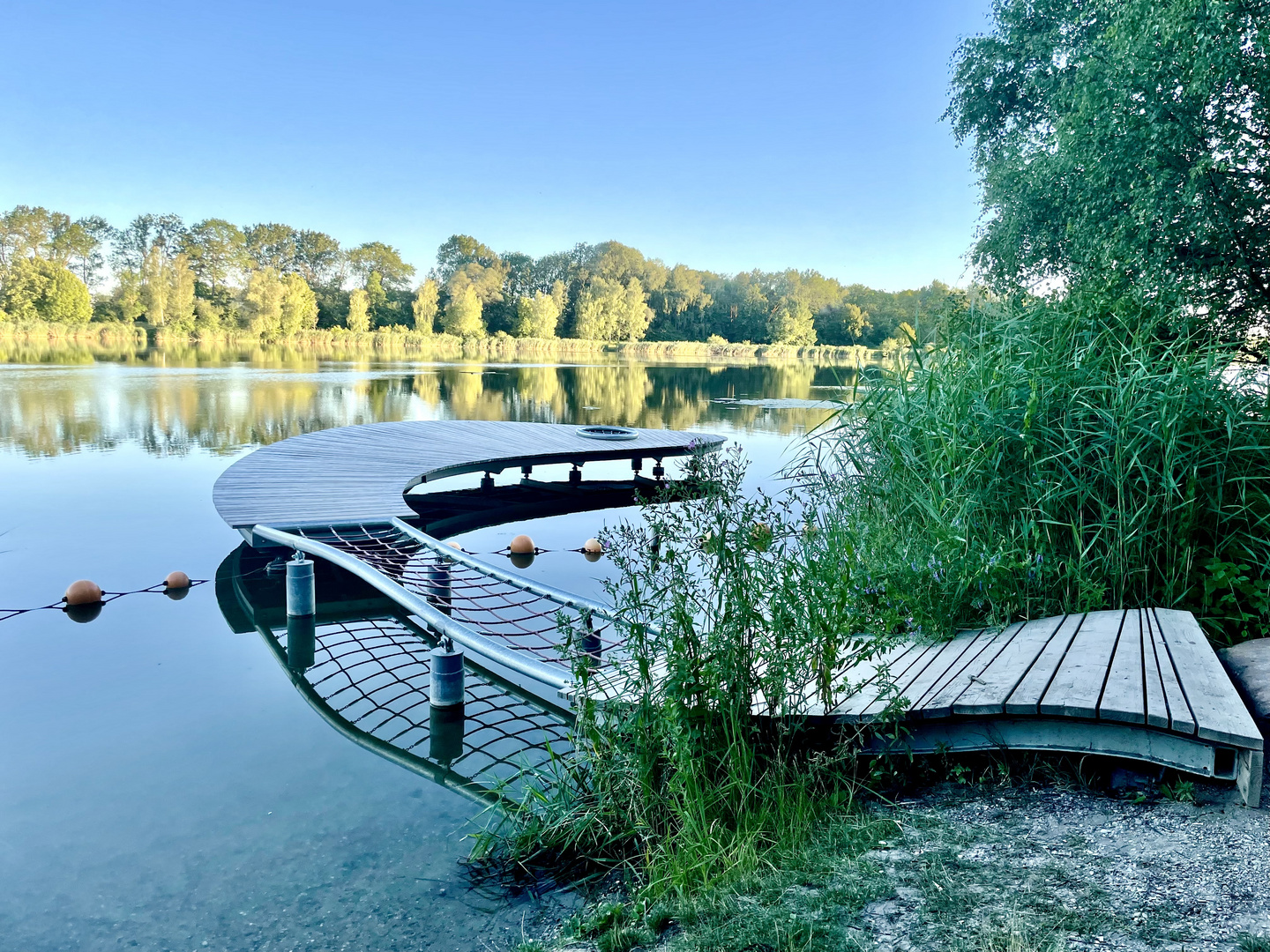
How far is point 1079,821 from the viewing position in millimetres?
2066

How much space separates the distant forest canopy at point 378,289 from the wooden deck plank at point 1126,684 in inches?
1292

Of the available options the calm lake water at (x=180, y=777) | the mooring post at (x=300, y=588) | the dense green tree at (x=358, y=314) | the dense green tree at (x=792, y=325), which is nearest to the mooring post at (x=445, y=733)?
the calm lake water at (x=180, y=777)

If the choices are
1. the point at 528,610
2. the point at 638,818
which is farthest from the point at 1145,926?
the point at 528,610

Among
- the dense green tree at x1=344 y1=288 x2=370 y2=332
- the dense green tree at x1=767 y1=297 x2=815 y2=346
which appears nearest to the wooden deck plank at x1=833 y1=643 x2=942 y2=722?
the dense green tree at x1=344 y1=288 x2=370 y2=332

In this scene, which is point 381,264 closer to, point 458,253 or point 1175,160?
point 458,253

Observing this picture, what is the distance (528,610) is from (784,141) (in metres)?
46.9

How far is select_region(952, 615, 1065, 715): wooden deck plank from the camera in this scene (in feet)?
7.55

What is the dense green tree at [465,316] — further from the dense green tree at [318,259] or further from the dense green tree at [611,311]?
the dense green tree at [318,259]

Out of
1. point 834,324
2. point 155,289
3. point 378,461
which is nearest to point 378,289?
point 155,289

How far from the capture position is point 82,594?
18.6ft

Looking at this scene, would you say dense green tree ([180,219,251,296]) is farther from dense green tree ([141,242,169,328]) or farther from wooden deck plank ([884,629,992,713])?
wooden deck plank ([884,629,992,713])

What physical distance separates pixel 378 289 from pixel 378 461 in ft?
157

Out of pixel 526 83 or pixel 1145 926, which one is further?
pixel 526 83

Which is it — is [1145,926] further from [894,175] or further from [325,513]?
[894,175]
